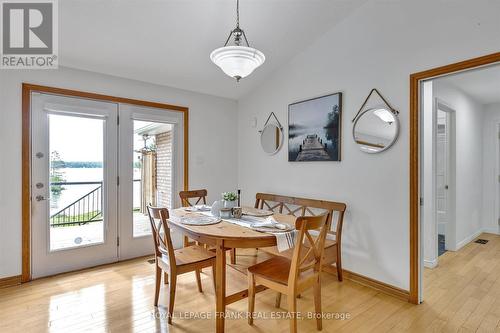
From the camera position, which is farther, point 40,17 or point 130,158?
point 130,158

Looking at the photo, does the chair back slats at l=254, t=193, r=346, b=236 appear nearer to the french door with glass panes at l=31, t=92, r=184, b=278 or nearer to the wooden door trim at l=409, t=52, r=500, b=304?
the wooden door trim at l=409, t=52, r=500, b=304

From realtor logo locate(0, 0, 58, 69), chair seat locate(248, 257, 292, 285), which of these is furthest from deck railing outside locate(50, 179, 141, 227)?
chair seat locate(248, 257, 292, 285)

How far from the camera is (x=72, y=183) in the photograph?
3.09 meters

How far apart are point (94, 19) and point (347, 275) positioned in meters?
3.62

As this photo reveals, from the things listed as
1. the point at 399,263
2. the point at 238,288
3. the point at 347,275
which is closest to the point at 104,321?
the point at 238,288

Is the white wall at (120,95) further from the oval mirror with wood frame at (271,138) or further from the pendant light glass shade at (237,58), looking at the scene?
the pendant light glass shade at (237,58)

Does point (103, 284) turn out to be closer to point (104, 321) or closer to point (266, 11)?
point (104, 321)

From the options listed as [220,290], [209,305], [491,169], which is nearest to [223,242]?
[220,290]

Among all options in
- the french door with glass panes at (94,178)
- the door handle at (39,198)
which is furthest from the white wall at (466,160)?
the door handle at (39,198)

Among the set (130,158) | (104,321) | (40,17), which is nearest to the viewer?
(104,321)

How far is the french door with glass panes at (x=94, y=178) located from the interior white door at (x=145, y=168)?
0.01 meters

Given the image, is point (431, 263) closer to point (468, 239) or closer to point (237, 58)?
point (468, 239)

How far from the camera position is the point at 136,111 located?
138 inches

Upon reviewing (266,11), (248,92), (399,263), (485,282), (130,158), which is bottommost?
(485,282)
